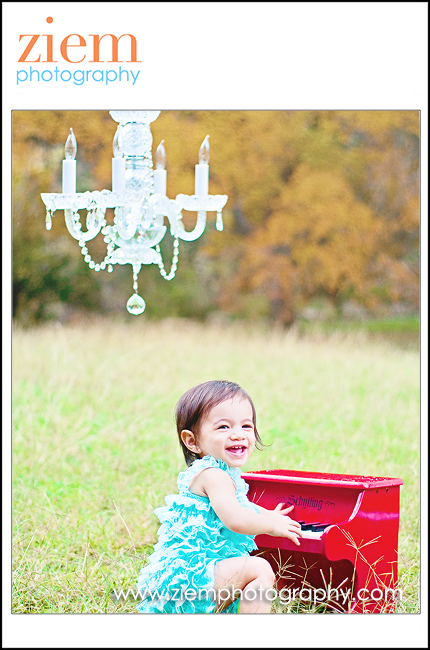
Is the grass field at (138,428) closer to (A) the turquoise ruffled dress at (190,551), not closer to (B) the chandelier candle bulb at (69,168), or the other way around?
(A) the turquoise ruffled dress at (190,551)

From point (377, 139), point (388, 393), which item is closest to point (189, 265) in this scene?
point (377, 139)

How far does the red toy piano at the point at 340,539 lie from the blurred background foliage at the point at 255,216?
9841mm

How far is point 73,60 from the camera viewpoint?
9.40 feet

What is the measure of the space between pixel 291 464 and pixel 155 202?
2.94m

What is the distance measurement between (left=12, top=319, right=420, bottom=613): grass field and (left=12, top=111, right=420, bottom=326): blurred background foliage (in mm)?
1921

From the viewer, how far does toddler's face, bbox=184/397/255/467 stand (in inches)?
106

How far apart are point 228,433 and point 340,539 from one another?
1.82ft

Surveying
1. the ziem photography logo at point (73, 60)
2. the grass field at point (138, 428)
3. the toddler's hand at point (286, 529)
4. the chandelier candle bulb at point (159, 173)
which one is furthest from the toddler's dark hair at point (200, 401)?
the ziem photography logo at point (73, 60)

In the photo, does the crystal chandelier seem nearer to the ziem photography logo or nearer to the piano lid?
the ziem photography logo

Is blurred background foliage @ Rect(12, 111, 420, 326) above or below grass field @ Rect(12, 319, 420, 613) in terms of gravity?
above

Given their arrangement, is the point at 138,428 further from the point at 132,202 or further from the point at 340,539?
the point at 340,539

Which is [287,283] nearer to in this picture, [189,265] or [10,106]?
[189,265]

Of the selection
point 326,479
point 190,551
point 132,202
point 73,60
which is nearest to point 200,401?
point 190,551

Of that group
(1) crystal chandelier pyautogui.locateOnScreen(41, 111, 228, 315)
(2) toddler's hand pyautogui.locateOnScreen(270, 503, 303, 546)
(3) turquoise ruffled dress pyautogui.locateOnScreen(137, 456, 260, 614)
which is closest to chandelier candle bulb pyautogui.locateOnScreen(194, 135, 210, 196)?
(1) crystal chandelier pyautogui.locateOnScreen(41, 111, 228, 315)
